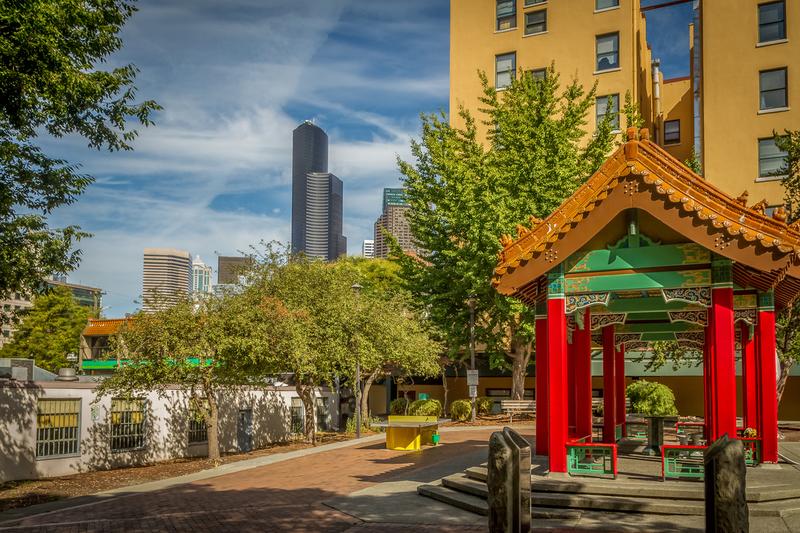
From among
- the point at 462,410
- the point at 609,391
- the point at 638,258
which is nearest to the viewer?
the point at 638,258

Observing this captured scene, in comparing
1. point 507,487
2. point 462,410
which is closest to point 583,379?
point 507,487

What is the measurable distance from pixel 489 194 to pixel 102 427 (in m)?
17.0

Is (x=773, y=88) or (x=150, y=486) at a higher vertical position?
(x=773, y=88)

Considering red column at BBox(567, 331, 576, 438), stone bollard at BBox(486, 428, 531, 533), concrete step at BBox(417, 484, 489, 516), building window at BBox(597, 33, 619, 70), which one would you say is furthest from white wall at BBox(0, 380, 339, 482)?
building window at BBox(597, 33, 619, 70)

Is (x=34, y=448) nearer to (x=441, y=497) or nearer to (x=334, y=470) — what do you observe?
(x=334, y=470)

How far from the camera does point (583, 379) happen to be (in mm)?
16109

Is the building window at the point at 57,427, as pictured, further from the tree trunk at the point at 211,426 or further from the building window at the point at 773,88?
the building window at the point at 773,88

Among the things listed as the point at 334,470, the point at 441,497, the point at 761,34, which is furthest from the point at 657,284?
the point at 761,34

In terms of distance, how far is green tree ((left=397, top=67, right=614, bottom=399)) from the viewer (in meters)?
30.6

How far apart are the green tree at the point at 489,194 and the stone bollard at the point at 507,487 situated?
77.4 ft

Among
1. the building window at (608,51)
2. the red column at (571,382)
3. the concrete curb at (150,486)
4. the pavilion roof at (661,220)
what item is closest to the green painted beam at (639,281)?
the pavilion roof at (661,220)

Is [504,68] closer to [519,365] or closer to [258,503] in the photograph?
[519,365]

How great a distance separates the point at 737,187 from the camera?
117 ft

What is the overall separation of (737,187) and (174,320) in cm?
2739
